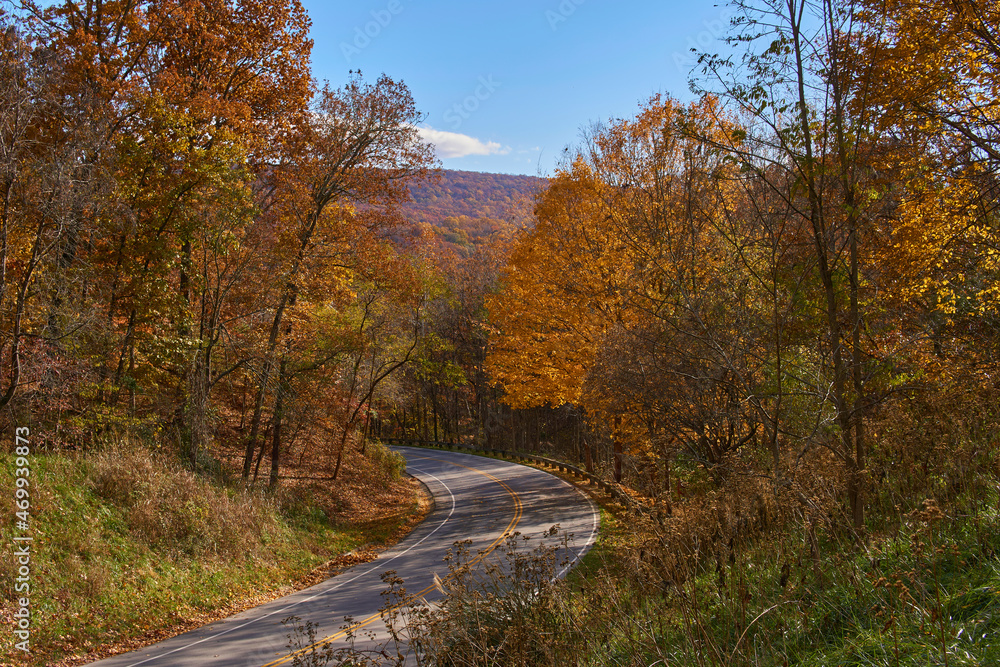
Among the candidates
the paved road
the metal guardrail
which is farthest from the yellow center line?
the metal guardrail

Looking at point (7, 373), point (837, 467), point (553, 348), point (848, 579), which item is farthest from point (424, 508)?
point (848, 579)

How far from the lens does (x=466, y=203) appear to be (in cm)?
12069

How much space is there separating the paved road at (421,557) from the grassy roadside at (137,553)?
0.69 meters

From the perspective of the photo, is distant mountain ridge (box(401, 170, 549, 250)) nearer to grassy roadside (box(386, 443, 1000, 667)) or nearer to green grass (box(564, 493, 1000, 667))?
grassy roadside (box(386, 443, 1000, 667))

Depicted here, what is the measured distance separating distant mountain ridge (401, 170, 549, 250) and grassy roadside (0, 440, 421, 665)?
175 ft

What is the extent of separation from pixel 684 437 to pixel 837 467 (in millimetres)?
6044

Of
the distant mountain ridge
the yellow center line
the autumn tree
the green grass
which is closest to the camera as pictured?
the green grass

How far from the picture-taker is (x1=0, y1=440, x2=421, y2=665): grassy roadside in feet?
32.5

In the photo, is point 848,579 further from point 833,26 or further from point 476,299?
point 476,299

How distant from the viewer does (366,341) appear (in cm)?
2206

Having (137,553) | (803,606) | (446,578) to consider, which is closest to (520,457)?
(137,553)

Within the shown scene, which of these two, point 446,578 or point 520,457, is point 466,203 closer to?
point 520,457

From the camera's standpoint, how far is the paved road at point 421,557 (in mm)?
9820

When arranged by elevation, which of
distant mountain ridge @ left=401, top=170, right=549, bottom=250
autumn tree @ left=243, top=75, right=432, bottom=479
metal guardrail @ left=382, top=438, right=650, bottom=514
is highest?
distant mountain ridge @ left=401, top=170, right=549, bottom=250
